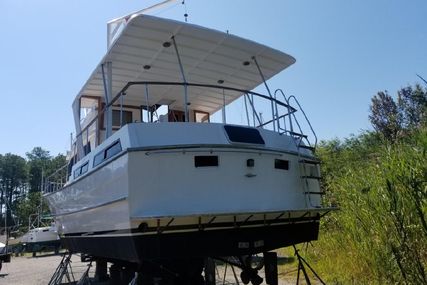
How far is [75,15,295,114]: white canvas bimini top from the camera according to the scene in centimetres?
616

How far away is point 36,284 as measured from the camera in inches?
458

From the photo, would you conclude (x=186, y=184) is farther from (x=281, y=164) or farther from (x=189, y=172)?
(x=281, y=164)

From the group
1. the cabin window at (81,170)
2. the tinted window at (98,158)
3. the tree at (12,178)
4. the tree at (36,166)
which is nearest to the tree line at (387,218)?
the tinted window at (98,158)

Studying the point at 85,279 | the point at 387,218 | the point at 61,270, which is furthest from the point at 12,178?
the point at 387,218

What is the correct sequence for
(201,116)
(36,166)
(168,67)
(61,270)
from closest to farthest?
(168,67) < (201,116) < (61,270) < (36,166)

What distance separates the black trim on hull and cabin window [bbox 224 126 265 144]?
1.20m

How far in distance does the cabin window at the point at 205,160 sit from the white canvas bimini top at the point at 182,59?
2.01 m

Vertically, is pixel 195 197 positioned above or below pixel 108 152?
below

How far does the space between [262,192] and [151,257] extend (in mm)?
1720

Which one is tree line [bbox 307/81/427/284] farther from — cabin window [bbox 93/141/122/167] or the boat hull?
cabin window [bbox 93/141/122/167]

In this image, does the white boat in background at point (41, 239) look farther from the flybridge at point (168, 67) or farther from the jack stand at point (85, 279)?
the flybridge at point (168, 67)

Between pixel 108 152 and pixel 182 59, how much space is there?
6.95 feet

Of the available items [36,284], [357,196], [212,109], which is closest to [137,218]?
[357,196]

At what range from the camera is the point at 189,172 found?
17.3ft
